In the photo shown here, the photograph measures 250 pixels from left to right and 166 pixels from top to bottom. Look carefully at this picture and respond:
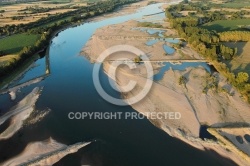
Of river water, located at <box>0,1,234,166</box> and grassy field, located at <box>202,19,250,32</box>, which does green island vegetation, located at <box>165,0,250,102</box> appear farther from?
river water, located at <box>0,1,234,166</box>

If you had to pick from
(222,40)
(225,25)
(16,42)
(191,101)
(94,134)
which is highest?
(16,42)

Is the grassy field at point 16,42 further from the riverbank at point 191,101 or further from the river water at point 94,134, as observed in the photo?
the riverbank at point 191,101

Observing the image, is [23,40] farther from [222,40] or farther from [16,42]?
[222,40]

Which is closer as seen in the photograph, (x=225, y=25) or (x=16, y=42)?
(x=16, y=42)

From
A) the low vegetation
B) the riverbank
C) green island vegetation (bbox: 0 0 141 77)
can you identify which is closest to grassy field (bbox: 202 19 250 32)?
the riverbank

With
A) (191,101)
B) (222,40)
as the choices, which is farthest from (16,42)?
(222,40)

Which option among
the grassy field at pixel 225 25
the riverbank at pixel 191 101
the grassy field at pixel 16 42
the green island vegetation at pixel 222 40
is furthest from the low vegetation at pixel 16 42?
the grassy field at pixel 225 25
